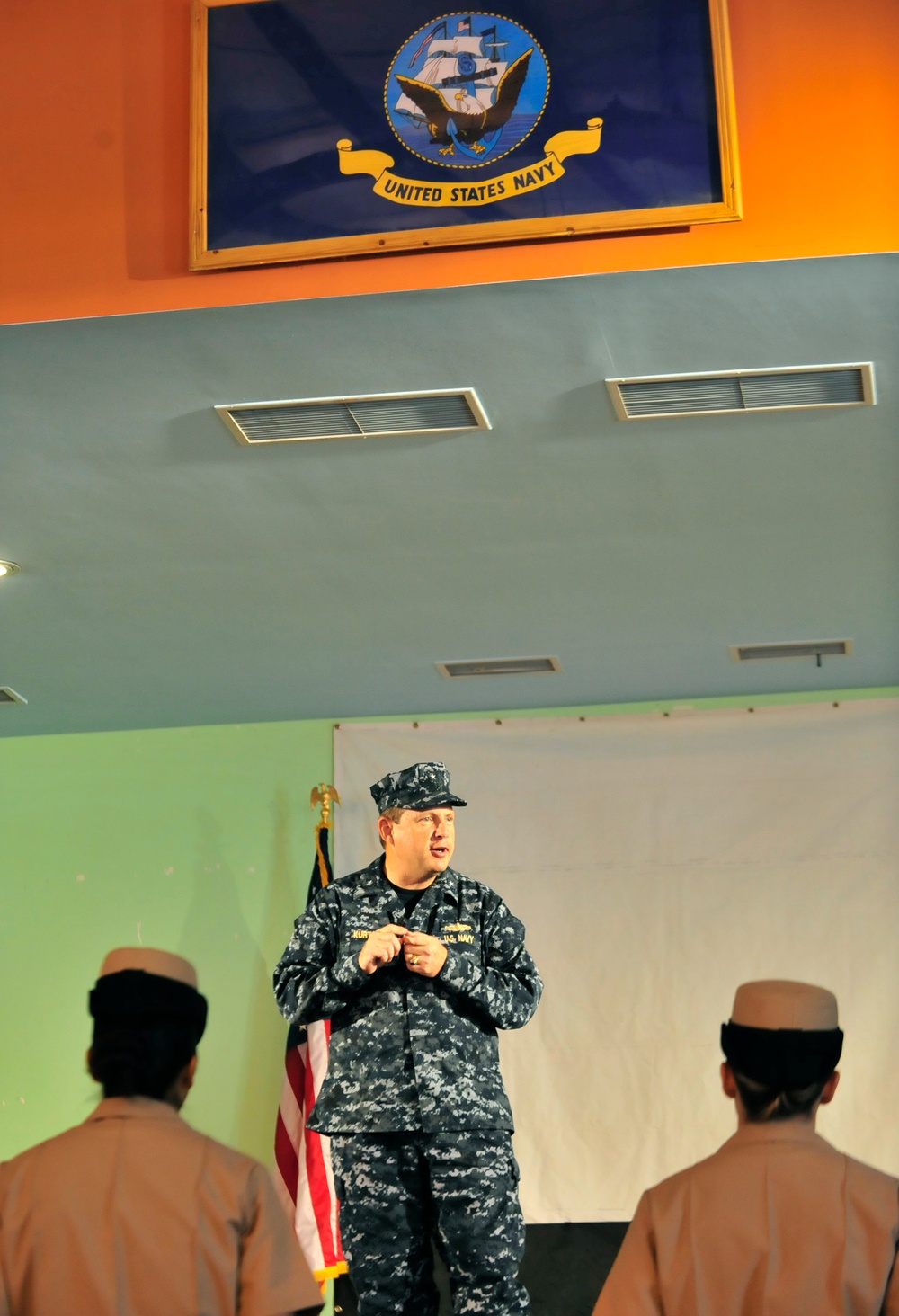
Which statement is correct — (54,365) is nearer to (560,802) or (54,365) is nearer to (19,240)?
(19,240)

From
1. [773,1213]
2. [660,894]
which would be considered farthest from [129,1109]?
[660,894]

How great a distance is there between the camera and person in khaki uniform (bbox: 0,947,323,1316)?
1721 mm

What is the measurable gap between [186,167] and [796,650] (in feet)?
9.45

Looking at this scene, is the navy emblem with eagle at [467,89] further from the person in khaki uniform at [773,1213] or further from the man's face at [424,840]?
the person in khaki uniform at [773,1213]

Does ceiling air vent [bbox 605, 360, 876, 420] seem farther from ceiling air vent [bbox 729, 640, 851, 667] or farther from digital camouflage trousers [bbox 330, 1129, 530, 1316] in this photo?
ceiling air vent [bbox 729, 640, 851, 667]

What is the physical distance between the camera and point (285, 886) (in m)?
5.44

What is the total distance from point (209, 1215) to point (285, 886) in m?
3.69

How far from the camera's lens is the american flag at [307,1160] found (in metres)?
4.68

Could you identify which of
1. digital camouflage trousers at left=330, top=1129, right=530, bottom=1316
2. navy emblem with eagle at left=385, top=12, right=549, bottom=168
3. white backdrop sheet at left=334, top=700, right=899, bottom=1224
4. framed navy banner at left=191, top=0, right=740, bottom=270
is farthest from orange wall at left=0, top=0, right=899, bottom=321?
white backdrop sheet at left=334, top=700, right=899, bottom=1224

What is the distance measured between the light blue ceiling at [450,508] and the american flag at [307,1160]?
117cm

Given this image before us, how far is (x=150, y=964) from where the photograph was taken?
6.11ft

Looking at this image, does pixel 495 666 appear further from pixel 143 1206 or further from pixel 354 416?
pixel 143 1206

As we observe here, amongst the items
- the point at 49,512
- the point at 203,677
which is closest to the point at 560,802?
the point at 203,677

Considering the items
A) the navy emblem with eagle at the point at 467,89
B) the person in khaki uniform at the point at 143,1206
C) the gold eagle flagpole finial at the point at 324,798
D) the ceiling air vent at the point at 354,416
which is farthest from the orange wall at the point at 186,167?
the gold eagle flagpole finial at the point at 324,798
